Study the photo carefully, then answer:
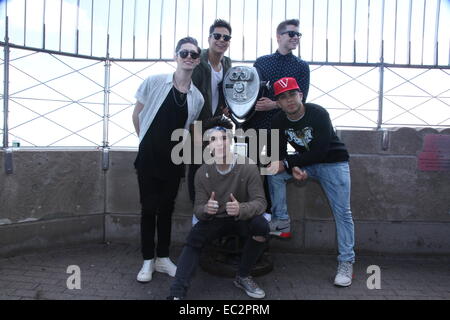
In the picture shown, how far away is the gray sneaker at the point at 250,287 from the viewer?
10.5 feet

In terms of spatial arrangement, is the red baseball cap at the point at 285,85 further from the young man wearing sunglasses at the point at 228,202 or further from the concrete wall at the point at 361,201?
the concrete wall at the point at 361,201

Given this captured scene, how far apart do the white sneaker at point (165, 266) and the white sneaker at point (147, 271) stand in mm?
77

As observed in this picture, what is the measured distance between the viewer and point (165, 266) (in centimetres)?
359

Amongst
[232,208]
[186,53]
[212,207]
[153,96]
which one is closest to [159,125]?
[153,96]

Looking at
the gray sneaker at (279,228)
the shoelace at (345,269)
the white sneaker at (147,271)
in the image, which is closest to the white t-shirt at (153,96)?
the white sneaker at (147,271)

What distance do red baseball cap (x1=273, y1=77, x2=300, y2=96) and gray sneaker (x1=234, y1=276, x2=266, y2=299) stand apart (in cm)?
174

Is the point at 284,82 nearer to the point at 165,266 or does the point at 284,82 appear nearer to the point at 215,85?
the point at 215,85

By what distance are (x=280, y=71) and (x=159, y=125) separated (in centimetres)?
134

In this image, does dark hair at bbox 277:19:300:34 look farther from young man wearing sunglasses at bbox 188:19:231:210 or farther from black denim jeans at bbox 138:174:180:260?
black denim jeans at bbox 138:174:180:260

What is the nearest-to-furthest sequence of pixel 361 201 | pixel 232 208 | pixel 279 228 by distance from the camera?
pixel 232 208
pixel 279 228
pixel 361 201

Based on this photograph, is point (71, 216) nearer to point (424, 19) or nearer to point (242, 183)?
point (242, 183)

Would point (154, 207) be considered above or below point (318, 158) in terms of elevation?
below

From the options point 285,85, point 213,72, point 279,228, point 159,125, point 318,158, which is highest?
point 213,72

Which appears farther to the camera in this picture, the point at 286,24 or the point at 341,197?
the point at 286,24
